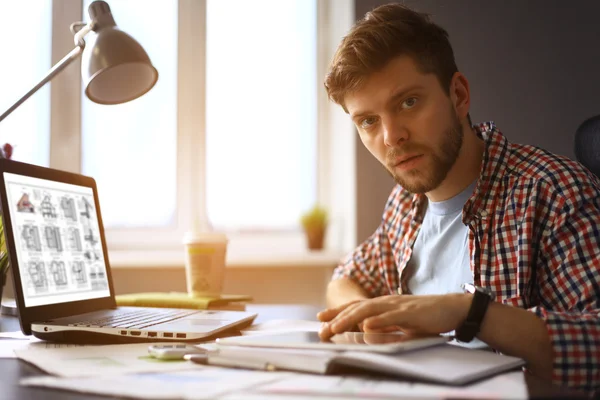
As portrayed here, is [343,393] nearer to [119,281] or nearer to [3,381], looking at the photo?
[3,381]

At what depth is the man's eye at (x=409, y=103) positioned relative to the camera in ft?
3.75

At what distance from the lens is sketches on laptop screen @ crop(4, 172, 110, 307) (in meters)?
0.87

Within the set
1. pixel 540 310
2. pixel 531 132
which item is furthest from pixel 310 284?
pixel 540 310

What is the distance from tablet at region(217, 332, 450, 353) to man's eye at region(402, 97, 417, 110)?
22.0 inches

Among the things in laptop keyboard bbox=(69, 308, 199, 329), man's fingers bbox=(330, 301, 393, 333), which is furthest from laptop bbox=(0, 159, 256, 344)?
man's fingers bbox=(330, 301, 393, 333)

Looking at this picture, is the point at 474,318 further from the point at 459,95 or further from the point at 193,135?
the point at 193,135

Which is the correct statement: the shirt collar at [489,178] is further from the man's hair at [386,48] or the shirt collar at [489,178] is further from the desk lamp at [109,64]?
the desk lamp at [109,64]

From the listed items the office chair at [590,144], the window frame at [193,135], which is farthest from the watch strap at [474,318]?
the window frame at [193,135]

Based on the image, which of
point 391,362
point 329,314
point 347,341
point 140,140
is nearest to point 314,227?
point 140,140

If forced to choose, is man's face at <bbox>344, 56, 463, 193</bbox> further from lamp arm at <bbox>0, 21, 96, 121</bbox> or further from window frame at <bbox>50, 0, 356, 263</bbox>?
window frame at <bbox>50, 0, 356, 263</bbox>

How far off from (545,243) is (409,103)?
15.1 inches

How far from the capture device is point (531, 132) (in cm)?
195

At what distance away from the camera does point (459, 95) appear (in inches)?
50.3

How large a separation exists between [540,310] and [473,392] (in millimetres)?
327
